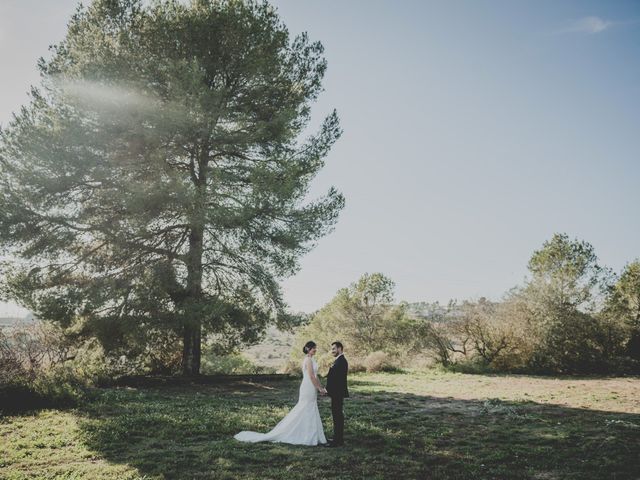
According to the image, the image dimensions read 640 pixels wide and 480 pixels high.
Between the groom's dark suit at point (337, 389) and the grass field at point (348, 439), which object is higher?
the groom's dark suit at point (337, 389)

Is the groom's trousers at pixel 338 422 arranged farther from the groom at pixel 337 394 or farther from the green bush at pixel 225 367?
the green bush at pixel 225 367

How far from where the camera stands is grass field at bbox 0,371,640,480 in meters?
6.49

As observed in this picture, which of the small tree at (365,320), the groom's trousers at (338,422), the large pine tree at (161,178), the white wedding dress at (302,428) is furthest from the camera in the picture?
the small tree at (365,320)

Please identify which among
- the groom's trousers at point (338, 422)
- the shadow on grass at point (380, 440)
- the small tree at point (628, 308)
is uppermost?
the small tree at point (628, 308)

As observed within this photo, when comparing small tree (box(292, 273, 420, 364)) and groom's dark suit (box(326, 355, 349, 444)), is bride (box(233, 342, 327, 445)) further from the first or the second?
small tree (box(292, 273, 420, 364))

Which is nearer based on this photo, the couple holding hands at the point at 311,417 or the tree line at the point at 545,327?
the couple holding hands at the point at 311,417

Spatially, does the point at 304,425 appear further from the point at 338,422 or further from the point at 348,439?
the point at 348,439

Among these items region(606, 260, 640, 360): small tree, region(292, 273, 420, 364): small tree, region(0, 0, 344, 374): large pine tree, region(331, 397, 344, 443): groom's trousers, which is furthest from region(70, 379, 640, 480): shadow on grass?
region(292, 273, 420, 364): small tree

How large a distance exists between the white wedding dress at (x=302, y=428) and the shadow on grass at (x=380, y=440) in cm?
32

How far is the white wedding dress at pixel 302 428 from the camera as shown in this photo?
837cm

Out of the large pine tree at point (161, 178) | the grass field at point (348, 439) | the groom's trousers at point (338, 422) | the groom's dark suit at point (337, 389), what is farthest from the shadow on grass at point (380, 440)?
the large pine tree at point (161, 178)

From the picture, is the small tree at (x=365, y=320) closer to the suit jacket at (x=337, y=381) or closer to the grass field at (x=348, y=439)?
the grass field at (x=348, y=439)

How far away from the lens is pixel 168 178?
16.1 metres

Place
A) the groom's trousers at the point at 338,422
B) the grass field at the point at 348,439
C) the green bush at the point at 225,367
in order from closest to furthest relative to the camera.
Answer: the grass field at the point at 348,439 < the groom's trousers at the point at 338,422 < the green bush at the point at 225,367
